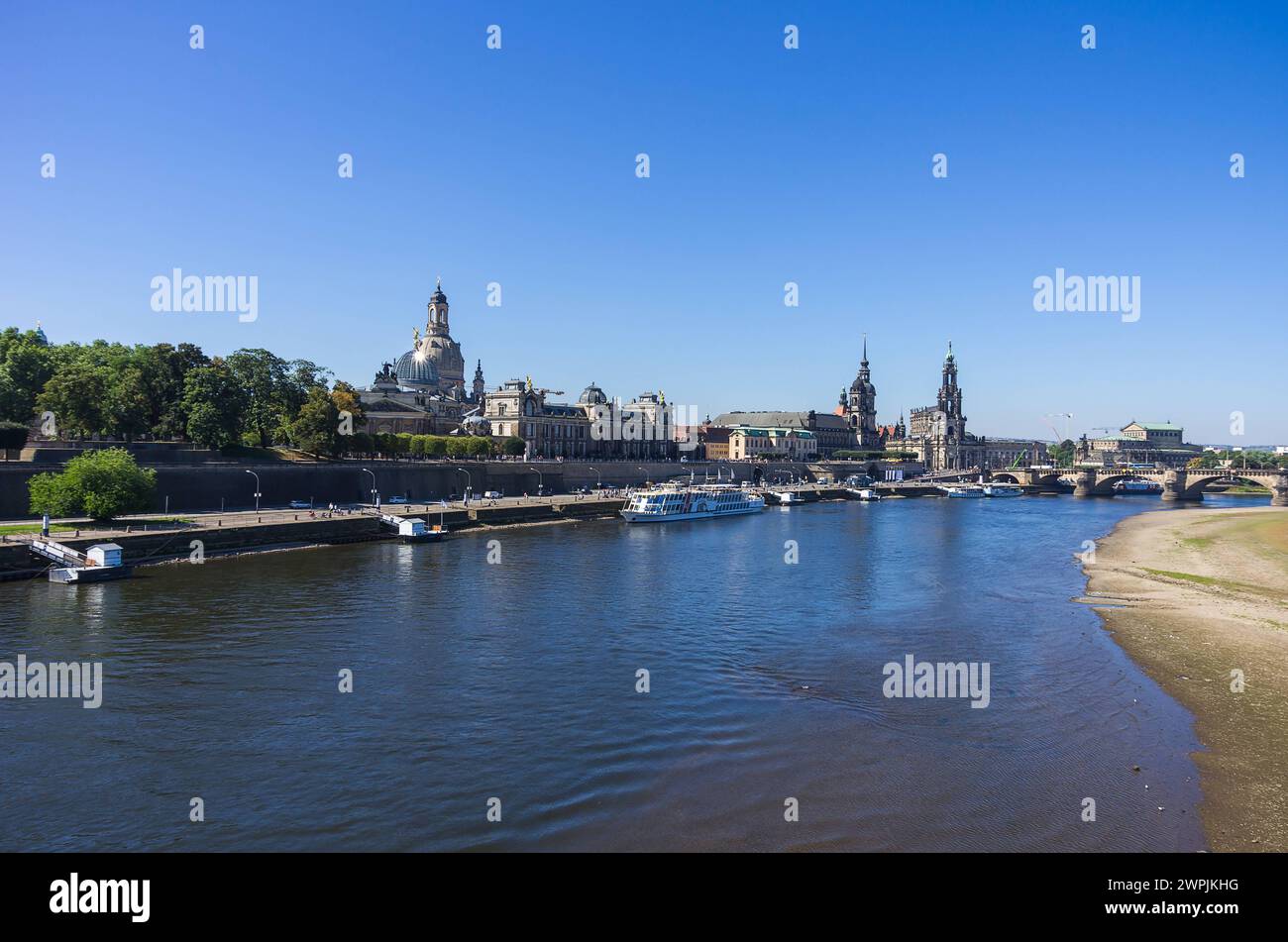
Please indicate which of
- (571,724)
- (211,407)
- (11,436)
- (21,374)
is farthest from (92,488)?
(571,724)

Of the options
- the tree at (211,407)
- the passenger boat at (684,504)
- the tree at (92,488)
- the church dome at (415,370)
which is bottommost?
the passenger boat at (684,504)

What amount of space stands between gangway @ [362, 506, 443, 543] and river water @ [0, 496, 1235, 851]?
1627 centimetres

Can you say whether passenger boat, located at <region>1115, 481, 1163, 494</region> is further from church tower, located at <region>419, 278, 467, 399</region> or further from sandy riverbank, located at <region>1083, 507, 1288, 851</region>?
church tower, located at <region>419, 278, 467, 399</region>

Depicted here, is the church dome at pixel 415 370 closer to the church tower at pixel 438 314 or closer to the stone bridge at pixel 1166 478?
the church tower at pixel 438 314

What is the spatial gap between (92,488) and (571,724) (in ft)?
128

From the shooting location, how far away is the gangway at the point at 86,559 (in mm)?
38656

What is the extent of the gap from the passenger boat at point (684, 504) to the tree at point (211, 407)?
111 feet

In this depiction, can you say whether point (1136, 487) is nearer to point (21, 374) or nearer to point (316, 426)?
point (316, 426)

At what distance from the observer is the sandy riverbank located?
16734 millimetres

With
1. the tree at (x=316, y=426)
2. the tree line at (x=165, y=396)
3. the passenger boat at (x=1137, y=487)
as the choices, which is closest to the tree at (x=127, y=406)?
the tree line at (x=165, y=396)

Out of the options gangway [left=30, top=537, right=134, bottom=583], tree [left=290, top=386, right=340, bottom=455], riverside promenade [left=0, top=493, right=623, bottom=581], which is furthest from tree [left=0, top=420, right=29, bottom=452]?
tree [left=290, top=386, right=340, bottom=455]
